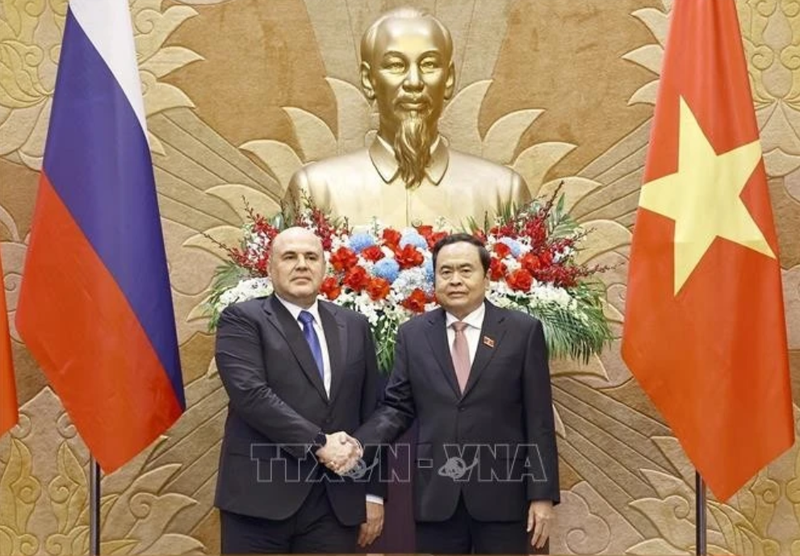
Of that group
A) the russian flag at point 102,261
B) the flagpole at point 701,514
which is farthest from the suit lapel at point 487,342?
the russian flag at point 102,261

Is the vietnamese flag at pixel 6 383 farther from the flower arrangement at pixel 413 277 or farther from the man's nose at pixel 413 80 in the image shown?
the man's nose at pixel 413 80

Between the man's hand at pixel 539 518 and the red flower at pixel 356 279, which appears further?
the red flower at pixel 356 279

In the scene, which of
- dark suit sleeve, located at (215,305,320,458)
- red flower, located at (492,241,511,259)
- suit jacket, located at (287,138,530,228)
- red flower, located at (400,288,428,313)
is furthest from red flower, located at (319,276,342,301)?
suit jacket, located at (287,138,530,228)

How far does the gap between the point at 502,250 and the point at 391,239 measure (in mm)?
388

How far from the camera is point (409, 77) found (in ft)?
16.7

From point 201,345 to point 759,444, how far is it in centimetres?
249

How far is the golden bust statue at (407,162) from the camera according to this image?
5.10 meters

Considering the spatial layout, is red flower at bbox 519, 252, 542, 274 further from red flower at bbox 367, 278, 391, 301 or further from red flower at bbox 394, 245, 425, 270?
red flower at bbox 367, 278, 391, 301

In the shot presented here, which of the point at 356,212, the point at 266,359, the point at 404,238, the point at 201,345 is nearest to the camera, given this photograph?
the point at 266,359

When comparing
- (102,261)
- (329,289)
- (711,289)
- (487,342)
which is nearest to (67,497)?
(102,261)

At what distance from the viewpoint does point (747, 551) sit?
5383mm

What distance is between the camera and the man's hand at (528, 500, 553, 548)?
379cm

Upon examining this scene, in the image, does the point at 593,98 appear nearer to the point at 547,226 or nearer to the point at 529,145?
the point at 529,145

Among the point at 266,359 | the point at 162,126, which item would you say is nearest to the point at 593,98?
the point at 162,126
